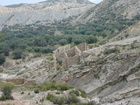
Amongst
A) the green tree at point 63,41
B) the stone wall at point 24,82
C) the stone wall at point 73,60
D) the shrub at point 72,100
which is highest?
the shrub at point 72,100

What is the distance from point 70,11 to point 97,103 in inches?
6691

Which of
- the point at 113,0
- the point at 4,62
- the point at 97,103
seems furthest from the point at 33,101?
the point at 113,0

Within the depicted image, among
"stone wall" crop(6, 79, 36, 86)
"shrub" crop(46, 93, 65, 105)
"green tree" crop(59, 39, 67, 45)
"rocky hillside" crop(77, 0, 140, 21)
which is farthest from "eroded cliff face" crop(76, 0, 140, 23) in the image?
"shrub" crop(46, 93, 65, 105)

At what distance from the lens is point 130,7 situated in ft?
282

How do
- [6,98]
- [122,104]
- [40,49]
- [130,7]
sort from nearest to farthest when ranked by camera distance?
[122,104] → [6,98] → [40,49] → [130,7]

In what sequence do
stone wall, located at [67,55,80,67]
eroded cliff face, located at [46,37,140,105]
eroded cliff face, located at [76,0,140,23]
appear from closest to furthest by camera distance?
eroded cliff face, located at [46,37,140,105] < stone wall, located at [67,55,80,67] < eroded cliff face, located at [76,0,140,23]

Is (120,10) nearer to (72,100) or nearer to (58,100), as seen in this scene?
(72,100)

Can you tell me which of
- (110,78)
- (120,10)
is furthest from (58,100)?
(120,10)

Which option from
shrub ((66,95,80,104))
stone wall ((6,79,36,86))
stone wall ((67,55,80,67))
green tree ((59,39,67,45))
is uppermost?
shrub ((66,95,80,104))

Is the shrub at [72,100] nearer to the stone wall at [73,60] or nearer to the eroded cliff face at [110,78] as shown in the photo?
the eroded cliff face at [110,78]

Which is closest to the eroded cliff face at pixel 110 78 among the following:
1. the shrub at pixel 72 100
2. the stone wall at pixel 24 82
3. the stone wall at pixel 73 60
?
the shrub at pixel 72 100

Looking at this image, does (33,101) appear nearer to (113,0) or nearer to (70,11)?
(113,0)

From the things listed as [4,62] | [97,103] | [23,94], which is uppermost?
[97,103]

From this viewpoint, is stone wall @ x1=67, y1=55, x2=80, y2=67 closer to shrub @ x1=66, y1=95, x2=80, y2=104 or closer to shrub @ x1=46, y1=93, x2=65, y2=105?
shrub @ x1=46, y1=93, x2=65, y2=105
